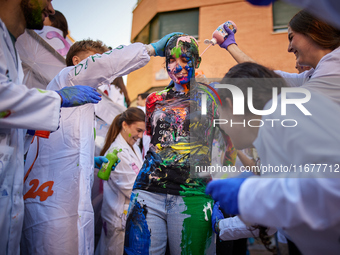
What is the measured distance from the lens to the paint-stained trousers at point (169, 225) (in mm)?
1512

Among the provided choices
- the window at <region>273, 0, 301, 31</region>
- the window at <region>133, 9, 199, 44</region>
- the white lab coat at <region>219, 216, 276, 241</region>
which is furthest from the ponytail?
the window at <region>273, 0, 301, 31</region>

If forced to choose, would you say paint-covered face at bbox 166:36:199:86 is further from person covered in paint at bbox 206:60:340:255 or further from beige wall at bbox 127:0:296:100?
person covered in paint at bbox 206:60:340:255

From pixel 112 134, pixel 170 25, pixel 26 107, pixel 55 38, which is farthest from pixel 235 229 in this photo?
pixel 170 25

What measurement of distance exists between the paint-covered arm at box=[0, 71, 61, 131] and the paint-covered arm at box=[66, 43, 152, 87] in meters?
0.46

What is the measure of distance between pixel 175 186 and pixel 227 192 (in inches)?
26.7

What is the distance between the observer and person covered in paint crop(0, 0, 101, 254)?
1.30 metres

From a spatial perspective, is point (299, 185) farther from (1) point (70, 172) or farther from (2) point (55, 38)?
(2) point (55, 38)

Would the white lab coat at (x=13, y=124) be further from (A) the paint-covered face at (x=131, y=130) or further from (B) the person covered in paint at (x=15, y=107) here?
(A) the paint-covered face at (x=131, y=130)

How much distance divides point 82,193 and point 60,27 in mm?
2325

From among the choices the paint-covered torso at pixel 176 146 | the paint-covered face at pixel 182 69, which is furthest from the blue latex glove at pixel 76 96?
the paint-covered face at pixel 182 69

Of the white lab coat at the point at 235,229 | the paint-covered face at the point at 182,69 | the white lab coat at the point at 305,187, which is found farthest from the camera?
the paint-covered face at the point at 182,69

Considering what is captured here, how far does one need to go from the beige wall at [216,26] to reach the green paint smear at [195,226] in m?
0.84

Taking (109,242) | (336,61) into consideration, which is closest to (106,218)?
(109,242)

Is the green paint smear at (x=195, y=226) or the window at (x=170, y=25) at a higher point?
the window at (x=170, y=25)
